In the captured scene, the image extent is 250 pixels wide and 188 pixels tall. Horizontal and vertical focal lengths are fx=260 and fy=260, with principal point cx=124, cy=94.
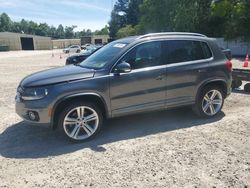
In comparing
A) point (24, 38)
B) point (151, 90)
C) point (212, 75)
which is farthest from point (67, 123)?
point (24, 38)

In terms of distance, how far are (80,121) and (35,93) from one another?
0.92 metres

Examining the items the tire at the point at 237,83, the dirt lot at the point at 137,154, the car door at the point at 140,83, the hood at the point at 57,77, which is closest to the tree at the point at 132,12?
the tire at the point at 237,83

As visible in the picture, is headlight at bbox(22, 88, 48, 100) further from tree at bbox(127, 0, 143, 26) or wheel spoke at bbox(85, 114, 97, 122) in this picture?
tree at bbox(127, 0, 143, 26)

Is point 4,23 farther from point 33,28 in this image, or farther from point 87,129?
point 87,129

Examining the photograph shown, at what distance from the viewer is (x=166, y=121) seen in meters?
5.76

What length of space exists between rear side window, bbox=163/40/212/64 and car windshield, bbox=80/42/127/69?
0.93 metres

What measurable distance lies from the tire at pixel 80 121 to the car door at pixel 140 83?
370mm

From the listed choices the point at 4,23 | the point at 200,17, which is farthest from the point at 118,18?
the point at 4,23

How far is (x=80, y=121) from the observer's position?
15.5 feet

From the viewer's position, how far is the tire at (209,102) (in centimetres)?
574

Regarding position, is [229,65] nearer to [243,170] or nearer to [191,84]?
[191,84]

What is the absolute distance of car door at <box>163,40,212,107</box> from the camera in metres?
5.30

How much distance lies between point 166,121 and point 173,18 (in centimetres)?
3390

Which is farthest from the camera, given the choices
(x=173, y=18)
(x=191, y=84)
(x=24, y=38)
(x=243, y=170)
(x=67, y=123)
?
(x=24, y=38)
